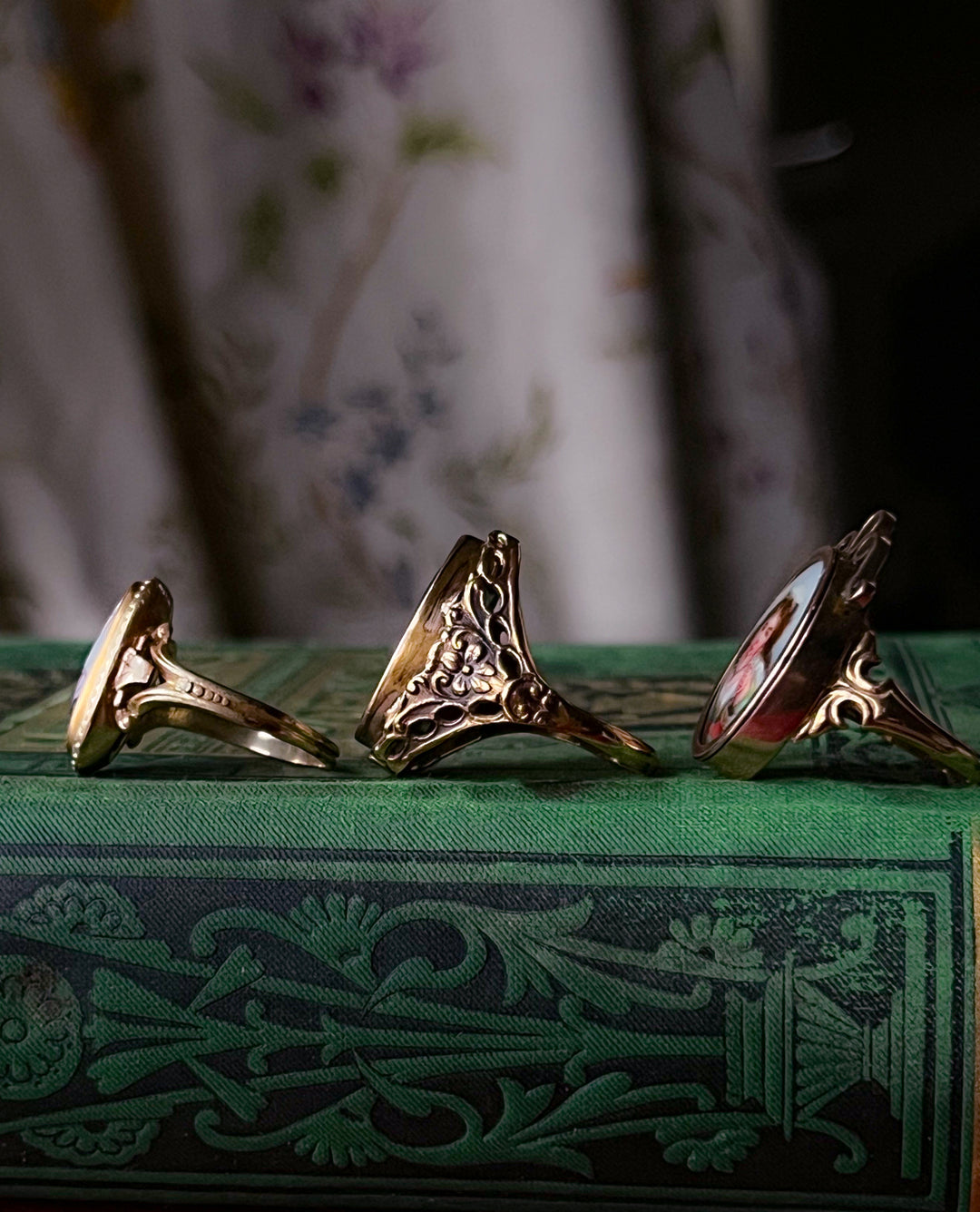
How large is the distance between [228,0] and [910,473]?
26.3 inches

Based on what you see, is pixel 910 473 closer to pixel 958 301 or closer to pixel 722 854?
pixel 958 301

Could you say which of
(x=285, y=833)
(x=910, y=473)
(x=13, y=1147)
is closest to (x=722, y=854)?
(x=285, y=833)

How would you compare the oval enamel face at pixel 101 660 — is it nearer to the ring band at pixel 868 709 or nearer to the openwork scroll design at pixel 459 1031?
the openwork scroll design at pixel 459 1031

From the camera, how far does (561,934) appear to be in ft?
1.79

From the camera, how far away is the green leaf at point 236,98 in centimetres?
111

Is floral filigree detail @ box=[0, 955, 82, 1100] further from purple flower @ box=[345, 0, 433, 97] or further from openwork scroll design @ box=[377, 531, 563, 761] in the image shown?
purple flower @ box=[345, 0, 433, 97]

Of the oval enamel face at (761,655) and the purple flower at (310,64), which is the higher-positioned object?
the purple flower at (310,64)

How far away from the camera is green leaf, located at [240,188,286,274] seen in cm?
113

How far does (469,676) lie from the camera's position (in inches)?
23.8

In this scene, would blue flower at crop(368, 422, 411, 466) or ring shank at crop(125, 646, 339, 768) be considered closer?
ring shank at crop(125, 646, 339, 768)

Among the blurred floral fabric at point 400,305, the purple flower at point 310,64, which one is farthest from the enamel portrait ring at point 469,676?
the purple flower at point 310,64

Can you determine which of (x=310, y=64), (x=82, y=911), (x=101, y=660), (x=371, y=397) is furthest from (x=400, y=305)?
(x=82, y=911)

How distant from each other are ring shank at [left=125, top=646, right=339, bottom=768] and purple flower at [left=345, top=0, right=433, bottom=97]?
645 millimetres

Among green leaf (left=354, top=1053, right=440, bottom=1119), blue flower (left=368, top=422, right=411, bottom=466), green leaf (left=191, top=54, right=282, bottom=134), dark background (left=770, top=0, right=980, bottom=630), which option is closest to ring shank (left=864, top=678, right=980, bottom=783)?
green leaf (left=354, top=1053, right=440, bottom=1119)
